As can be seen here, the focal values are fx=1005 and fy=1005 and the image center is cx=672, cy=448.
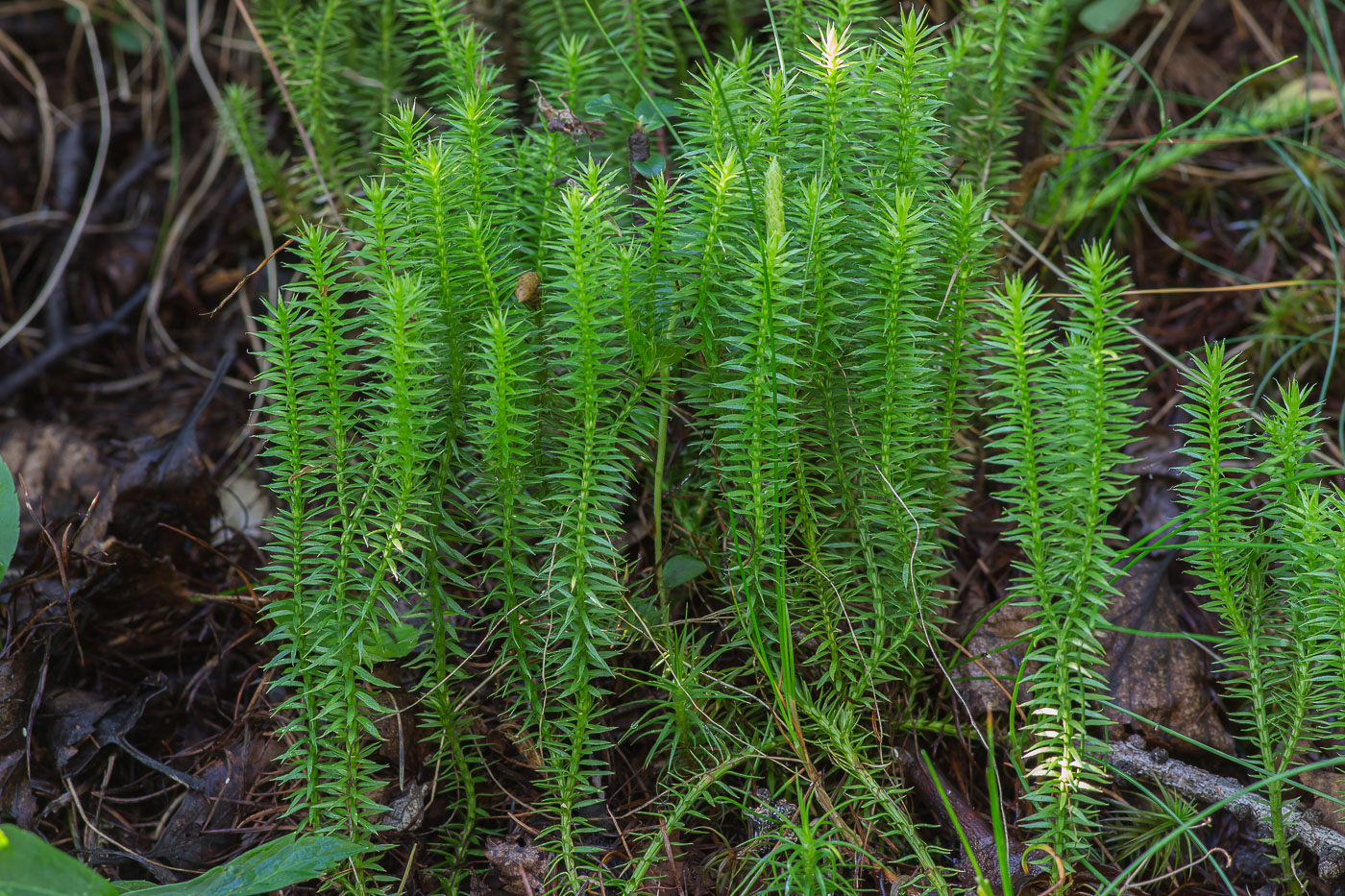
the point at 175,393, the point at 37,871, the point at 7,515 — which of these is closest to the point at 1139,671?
the point at 37,871

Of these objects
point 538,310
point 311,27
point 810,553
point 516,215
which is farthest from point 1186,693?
point 311,27

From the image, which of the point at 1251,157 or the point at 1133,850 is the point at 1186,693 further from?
the point at 1251,157

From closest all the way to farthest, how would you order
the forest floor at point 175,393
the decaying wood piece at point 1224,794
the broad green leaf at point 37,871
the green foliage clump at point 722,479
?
the broad green leaf at point 37,871 < the green foliage clump at point 722,479 < the decaying wood piece at point 1224,794 < the forest floor at point 175,393

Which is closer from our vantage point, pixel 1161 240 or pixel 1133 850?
pixel 1133 850

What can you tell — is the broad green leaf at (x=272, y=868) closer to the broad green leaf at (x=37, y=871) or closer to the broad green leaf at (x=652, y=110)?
the broad green leaf at (x=37, y=871)

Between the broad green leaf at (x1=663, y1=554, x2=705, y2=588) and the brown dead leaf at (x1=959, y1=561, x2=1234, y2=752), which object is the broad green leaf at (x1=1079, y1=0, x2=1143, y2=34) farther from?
the broad green leaf at (x1=663, y1=554, x2=705, y2=588)

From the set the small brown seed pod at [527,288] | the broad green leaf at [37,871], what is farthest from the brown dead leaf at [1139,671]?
the broad green leaf at [37,871]
